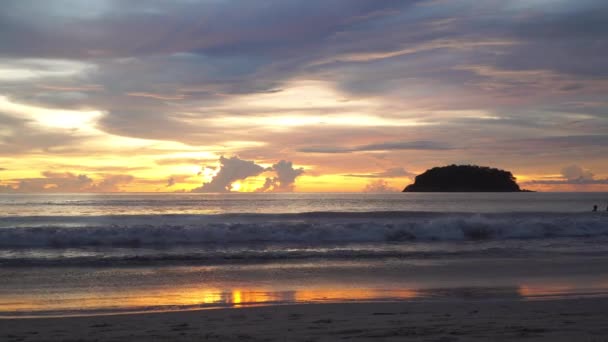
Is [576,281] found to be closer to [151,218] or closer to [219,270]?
[219,270]

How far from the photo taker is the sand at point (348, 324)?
7.09 m

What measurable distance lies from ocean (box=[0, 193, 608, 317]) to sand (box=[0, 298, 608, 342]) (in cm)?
101

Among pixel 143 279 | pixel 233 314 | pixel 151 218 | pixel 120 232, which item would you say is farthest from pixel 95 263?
pixel 151 218

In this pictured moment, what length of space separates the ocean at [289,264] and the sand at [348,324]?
1012 mm

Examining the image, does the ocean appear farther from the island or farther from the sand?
the island

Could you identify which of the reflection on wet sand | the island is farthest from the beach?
the island

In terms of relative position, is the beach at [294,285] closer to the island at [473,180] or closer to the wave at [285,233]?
the wave at [285,233]

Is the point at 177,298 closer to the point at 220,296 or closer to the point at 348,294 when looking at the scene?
the point at 220,296

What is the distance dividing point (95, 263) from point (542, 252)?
15049 millimetres

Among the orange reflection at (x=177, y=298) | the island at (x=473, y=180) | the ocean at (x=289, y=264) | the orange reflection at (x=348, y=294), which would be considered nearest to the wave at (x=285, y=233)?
the ocean at (x=289, y=264)

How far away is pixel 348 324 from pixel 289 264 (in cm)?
816

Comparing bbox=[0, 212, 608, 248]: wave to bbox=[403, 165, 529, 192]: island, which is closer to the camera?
bbox=[0, 212, 608, 248]: wave

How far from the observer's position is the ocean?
10812 mm

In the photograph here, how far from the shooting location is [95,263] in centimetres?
1606
